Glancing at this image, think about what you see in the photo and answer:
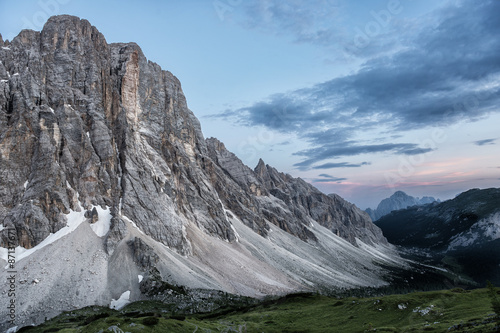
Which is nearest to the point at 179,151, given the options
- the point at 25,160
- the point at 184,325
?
the point at 25,160

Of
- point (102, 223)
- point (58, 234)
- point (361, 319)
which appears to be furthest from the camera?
point (102, 223)

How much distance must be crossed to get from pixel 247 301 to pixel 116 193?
70517 millimetres

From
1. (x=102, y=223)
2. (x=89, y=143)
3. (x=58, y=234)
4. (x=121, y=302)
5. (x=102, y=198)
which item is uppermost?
(x=89, y=143)

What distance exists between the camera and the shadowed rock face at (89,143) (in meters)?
121

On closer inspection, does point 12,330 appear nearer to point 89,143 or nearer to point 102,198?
point 102,198

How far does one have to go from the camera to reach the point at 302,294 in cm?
9188

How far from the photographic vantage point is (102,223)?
126 m

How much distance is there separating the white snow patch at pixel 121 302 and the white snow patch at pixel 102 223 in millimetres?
29436

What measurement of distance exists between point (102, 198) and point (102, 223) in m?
12.6

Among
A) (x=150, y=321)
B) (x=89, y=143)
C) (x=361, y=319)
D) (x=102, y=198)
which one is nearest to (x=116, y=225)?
(x=102, y=198)

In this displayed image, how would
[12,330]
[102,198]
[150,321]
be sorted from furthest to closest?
[102,198]
[12,330]
[150,321]

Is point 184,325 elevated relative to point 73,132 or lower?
lower

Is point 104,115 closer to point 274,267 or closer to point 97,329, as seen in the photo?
point 274,267

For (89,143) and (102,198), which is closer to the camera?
(102,198)
